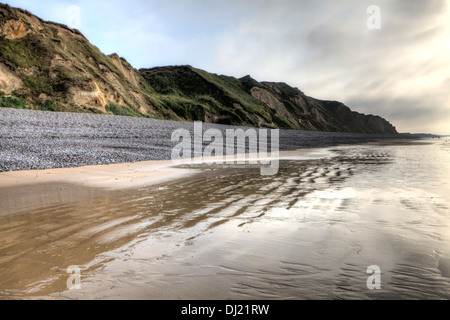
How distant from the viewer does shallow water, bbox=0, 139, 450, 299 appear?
284cm

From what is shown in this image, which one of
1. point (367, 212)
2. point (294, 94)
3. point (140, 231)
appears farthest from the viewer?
point (294, 94)

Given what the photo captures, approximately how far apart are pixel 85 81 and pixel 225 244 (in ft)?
139

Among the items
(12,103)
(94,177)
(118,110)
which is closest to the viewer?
(94,177)

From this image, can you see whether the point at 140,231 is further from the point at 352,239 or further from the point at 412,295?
the point at 412,295

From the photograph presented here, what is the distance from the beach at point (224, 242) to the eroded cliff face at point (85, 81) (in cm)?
3318

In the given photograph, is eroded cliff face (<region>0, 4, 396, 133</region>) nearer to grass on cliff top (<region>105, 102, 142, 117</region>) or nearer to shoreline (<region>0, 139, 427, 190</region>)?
grass on cliff top (<region>105, 102, 142, 117</region>)

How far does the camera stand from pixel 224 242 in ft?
13.3

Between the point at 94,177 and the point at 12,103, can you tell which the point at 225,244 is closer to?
the point at 94,177

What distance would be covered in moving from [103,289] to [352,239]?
332 cm

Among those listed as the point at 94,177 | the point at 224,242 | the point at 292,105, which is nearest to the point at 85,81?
the point at 94,177

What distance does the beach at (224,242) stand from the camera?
285cm
